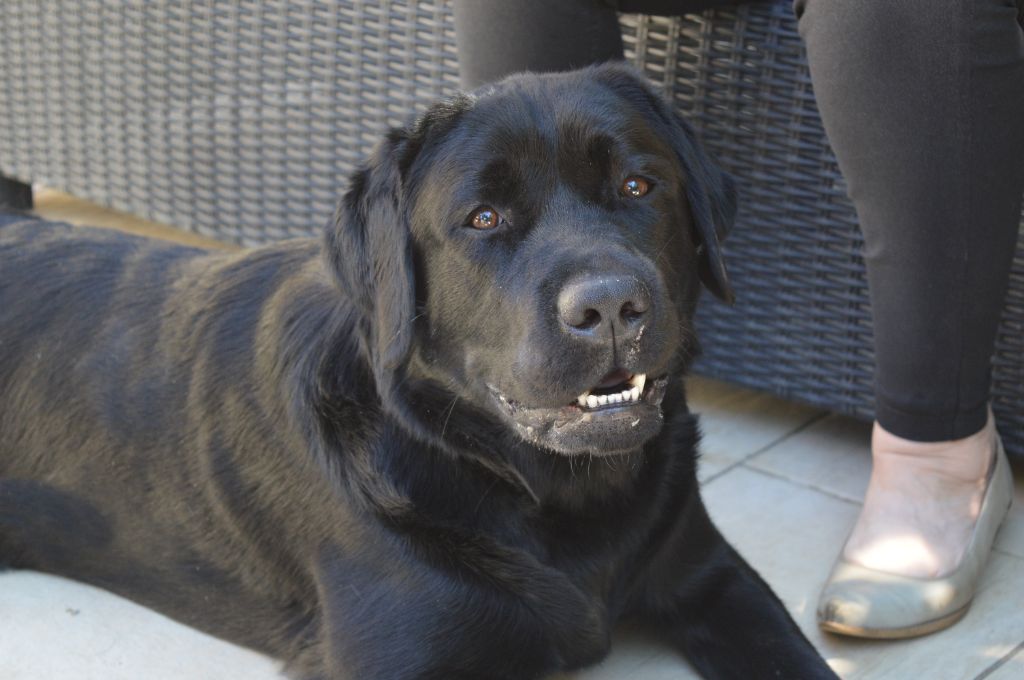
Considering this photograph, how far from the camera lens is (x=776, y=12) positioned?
2.96 meters

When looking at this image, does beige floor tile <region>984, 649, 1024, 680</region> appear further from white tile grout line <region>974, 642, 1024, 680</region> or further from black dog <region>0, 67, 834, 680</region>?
black dog <region>0, 67, 834, 680</region>

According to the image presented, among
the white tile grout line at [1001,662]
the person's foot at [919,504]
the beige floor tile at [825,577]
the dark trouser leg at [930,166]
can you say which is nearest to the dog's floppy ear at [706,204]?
the dark trouser leg at [930,166]

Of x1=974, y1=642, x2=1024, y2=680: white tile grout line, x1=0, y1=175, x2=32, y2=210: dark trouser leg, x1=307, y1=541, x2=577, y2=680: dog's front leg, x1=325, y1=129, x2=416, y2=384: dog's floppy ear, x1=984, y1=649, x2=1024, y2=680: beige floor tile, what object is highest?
x1=325, y1=129, x2=416, y2=384: dog's floppy ear

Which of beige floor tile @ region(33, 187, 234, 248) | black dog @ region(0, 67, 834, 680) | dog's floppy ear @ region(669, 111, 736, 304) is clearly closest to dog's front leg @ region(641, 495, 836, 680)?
black dog @ region(0, 67, 834, 680)

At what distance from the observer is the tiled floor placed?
7.93 feet

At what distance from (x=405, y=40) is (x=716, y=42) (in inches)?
34.3

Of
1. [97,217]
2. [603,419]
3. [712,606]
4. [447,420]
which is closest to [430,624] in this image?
[447,420]

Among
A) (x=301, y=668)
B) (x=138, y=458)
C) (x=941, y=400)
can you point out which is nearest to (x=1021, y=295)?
(x=941, y=400)

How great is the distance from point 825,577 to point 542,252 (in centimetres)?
107

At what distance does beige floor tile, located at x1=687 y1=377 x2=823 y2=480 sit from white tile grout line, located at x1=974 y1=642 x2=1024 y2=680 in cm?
88

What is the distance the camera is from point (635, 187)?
219 cm

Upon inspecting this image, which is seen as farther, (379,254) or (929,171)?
(929,171)

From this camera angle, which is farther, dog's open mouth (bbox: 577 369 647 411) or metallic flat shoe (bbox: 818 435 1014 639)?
metallic flat shoe (bbox: 818 435 1014 639)

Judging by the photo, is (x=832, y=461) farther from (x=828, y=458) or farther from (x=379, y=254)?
(x=379, y=254)
